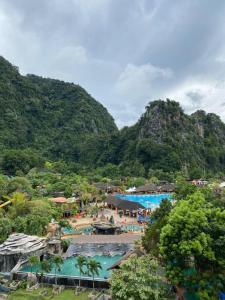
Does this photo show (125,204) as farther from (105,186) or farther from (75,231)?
(105,186)

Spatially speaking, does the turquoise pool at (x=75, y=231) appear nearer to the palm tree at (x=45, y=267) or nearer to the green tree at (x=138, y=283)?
the palm tree at (x=45, y=267)

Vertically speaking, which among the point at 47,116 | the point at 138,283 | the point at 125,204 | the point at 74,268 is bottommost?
the point at 74,268

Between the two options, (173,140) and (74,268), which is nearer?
(74,268)

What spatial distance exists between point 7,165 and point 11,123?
99.9 feet

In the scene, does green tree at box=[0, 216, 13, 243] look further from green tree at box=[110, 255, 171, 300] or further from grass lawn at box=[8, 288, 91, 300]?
green tree at box=[110, 255, 171, 300]

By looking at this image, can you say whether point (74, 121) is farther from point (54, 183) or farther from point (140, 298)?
point (140, 298)

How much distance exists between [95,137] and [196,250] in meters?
83.8

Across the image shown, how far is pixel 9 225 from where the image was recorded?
2309 centimetres

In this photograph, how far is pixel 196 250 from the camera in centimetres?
1087

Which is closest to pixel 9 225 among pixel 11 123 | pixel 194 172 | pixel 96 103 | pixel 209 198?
pixel 209 198

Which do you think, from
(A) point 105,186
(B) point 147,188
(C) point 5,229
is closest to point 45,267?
(C) point 5,229

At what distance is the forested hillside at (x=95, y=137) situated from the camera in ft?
239

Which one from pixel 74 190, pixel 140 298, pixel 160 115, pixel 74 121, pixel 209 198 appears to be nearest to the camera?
pixel 140 298

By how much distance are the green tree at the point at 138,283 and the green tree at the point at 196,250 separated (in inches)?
42.5
